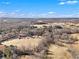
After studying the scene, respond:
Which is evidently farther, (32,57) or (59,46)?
Result: (59,46)

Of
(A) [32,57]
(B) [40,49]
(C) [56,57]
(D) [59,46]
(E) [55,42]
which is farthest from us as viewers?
(E) [55,42]

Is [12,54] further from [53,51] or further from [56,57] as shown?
[53,51]

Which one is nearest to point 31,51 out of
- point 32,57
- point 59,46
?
point 32,57

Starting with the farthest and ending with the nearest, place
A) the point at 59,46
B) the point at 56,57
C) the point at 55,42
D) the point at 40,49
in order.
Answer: the point at 55,42 → the point at 59,46 → the point at 40,49 → the point at 56,57

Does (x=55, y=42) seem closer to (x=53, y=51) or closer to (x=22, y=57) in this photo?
(x=53, y=51)

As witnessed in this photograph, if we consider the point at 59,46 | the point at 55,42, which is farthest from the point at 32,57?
the point at 55,42

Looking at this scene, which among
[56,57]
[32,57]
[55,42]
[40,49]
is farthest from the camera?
[55,42]

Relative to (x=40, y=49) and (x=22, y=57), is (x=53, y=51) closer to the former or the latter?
(x=40, y=49)

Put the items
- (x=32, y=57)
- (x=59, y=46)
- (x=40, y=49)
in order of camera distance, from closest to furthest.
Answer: (x=32, y=57), (x=40, y=49), (x=59, y=46)

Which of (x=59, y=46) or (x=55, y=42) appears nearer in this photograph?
(x=59, y=46)
